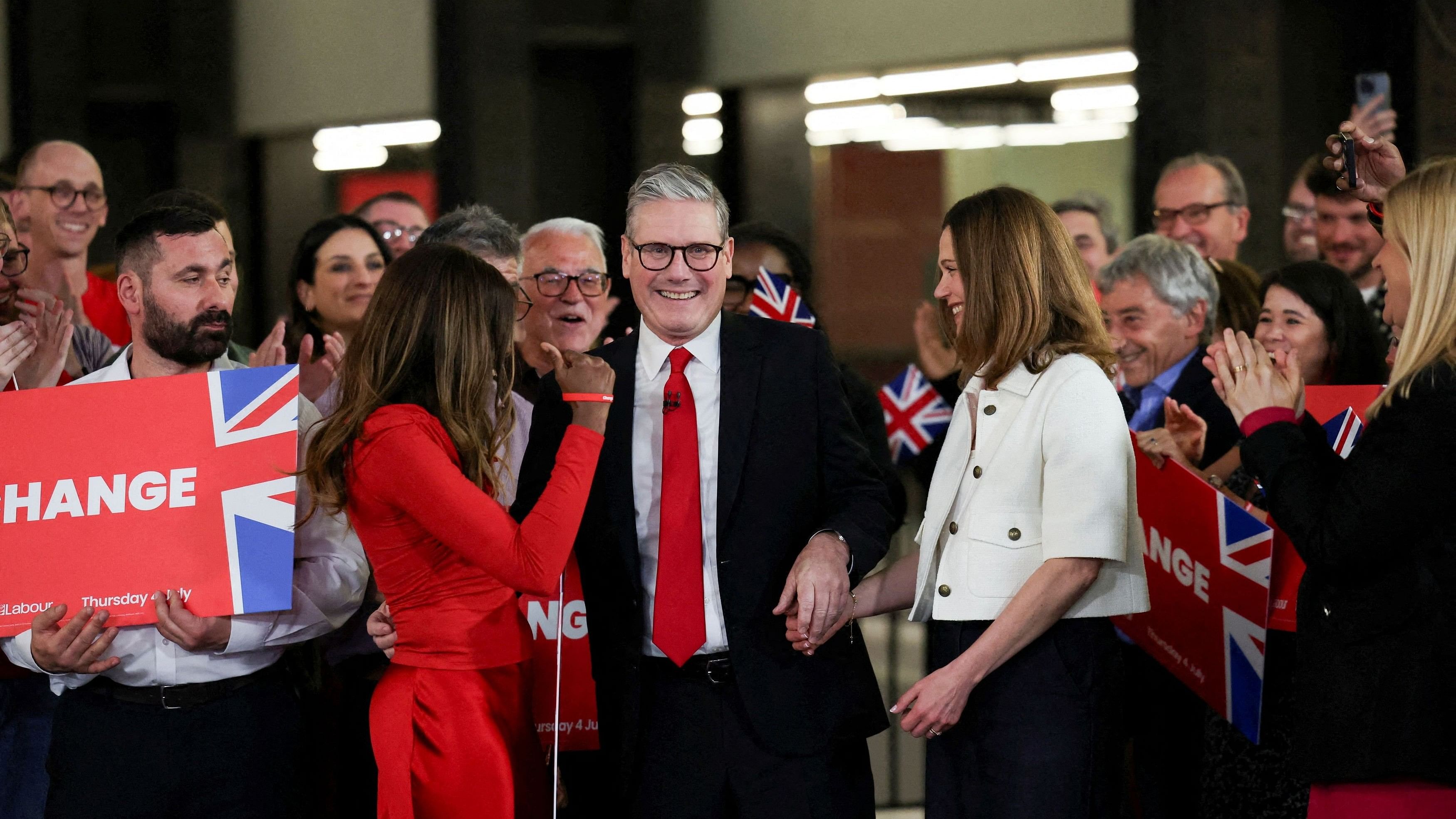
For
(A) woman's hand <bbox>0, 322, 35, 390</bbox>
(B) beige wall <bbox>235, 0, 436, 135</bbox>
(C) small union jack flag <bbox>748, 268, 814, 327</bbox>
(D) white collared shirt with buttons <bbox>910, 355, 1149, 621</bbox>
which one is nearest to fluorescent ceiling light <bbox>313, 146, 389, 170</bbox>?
(B) beige wall <bbox>235, 0, 436, 135</bbox>

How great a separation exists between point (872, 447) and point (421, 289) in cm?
156

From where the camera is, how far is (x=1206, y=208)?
5238 millimetres

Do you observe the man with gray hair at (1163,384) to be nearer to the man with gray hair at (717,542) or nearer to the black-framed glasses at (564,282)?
the man with gray hair at (717,542)

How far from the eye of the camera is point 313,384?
398 centimetres

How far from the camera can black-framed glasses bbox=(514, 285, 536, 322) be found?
3.84m

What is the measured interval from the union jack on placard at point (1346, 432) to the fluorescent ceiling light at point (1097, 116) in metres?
4.20

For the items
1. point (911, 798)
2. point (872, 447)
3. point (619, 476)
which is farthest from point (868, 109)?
point (619, 476)

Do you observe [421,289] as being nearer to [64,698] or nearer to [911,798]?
[64,698]

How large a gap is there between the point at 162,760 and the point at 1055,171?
20.9 feet

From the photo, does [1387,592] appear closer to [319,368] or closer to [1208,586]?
Result: [1208,586]

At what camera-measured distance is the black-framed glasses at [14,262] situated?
11.5 feet

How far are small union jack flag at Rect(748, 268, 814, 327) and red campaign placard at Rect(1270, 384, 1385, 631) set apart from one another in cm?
141

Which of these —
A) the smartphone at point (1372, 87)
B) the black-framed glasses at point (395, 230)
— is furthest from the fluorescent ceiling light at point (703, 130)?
the smartphone at point (1372, 87)

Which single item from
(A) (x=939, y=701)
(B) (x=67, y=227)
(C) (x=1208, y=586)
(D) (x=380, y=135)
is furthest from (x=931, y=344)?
(D) (x=380, y=135)
